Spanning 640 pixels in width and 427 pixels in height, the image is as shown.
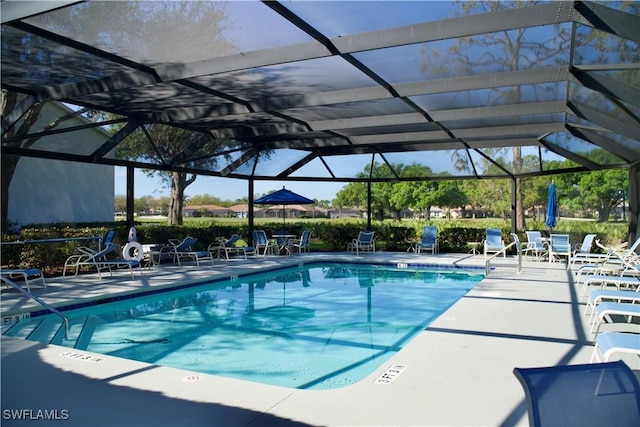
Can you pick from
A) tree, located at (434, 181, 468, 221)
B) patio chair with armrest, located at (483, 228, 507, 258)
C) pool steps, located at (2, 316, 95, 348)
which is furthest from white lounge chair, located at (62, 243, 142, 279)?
tree, located at (434, 181, 468, 221)

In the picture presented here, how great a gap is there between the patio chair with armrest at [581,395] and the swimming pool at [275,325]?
304 cm

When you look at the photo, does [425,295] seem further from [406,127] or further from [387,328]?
[406,127]

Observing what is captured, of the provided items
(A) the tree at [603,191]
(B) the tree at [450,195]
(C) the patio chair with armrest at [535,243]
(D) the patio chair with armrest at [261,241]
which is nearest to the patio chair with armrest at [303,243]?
(D) the patio chair with armrest at [261,241]

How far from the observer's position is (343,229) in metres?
16.5

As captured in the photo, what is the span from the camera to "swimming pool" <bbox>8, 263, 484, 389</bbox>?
16.7 feet

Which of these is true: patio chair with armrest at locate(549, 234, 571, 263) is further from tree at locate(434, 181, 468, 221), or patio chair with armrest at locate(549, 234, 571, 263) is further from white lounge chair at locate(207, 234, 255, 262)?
tree at locate(434, 181, 468, 221)

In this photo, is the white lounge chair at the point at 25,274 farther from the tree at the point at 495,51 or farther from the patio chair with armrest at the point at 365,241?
the patio chair with armrest at the point at 365,241

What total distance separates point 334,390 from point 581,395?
6.52ft

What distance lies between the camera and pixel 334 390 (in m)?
3.39

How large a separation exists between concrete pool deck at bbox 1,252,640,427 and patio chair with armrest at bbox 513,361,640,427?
1.18 meters

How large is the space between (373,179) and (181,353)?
36.9 feet

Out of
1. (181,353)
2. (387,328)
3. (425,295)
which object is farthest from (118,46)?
(425,295)

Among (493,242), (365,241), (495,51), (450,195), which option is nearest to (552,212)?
(493,242)

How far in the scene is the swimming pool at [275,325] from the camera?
5.10m
